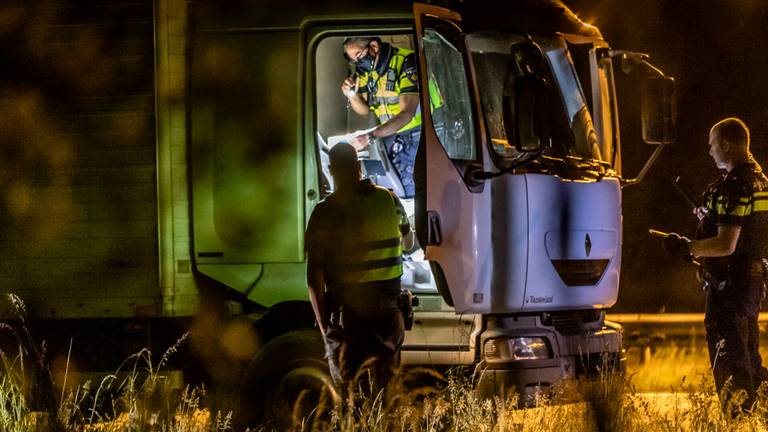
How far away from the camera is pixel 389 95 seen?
25.0ft

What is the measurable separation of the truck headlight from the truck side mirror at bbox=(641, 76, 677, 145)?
1.57 meters

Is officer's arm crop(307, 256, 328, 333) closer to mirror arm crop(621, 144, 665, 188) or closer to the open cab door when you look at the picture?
the open cab door

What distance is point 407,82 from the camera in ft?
24.1

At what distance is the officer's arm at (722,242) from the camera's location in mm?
6859

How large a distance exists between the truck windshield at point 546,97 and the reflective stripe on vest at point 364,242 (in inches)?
35.1

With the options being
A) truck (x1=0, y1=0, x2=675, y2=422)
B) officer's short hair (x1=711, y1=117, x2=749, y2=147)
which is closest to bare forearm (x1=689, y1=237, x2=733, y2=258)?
truck (x1=0, y1=0, x2=675, y2=422)

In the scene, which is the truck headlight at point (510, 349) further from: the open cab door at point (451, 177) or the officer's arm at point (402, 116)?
the officer's arm at point (402, 116)

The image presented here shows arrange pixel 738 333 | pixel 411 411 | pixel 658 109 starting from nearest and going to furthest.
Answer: pixel 411 411 < pixel 738 333 < pixel 658 109

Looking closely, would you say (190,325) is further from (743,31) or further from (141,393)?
(743,31)

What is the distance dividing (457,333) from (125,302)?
2.17 meters

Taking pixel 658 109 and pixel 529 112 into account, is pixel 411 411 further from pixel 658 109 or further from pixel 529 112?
pixel 658 109

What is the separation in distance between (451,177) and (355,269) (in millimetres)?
841

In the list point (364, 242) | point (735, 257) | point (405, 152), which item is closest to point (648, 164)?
point (735, 257)

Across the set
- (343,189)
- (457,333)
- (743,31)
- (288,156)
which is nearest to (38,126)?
(288,156)
